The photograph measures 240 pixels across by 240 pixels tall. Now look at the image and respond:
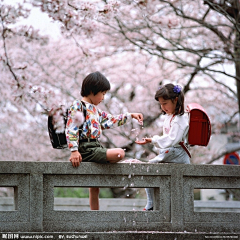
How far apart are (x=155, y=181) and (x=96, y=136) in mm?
816

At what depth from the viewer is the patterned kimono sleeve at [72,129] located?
4348mm

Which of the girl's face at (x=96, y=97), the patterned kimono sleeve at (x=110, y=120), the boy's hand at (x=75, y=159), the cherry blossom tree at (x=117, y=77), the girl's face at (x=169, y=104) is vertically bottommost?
the boy's hand at (x=75, y=159)

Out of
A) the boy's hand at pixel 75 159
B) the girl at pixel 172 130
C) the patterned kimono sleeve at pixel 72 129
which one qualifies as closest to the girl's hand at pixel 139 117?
the girl at pixel 172 130

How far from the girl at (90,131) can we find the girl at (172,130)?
345 mm

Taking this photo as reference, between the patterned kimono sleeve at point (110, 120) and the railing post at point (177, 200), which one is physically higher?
the patterned kimono sleeve at point (110, 120)

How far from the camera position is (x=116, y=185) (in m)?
4.41

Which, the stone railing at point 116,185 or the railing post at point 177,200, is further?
the railing post at point 177,200

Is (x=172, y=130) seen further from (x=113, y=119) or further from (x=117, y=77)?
(x=117, y=77)

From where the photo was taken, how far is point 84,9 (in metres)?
5.98

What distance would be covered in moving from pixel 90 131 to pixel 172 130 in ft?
3.08

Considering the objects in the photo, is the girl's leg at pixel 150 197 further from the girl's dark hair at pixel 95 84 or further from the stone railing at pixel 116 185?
the girl's dark hair at pixel 95 84

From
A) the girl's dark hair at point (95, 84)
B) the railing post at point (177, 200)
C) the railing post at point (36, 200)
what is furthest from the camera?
the girl's dark hair at point (95, 84)

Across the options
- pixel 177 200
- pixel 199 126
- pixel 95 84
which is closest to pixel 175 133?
pixel 199 126

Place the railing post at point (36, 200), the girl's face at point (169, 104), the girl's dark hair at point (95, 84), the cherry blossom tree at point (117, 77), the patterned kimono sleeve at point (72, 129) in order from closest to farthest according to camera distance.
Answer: the railing post at point (36, 200), the patterned kimono sleeve at point (72, 129), the girl's dark hair at point (95, 84), the girl's face at point (169, 104), the cherry blossom tree at point (117, 77)
